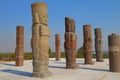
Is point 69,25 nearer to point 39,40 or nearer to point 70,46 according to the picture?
point 70,46

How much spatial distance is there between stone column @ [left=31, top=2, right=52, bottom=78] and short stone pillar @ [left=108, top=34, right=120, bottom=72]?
15.4 ft

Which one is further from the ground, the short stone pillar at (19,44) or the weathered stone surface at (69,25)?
the weathered stone surface at (69,25)

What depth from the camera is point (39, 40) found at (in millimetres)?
11531

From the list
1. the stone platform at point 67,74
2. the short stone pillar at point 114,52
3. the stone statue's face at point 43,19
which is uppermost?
the stone statue's face at point 43,19

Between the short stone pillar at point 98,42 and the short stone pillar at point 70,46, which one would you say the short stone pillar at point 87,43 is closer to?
the short stone pillar at point 98,42

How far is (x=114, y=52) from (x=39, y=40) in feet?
17.8

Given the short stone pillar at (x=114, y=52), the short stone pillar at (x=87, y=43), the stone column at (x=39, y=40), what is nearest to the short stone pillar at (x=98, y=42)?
the short stone pillar at (x=87, y=43)

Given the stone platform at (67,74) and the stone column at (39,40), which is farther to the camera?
the stone column at (39,40)

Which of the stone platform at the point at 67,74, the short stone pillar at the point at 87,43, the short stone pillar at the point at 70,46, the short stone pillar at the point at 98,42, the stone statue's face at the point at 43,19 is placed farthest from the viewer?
the short stone pillar at the point at 98,42

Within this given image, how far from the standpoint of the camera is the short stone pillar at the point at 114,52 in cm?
1388

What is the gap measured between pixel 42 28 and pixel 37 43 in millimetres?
877

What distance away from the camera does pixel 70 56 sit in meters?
15.6

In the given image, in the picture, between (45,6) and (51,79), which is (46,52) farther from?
(45,6)

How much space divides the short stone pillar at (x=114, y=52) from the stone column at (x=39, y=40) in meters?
4.68
